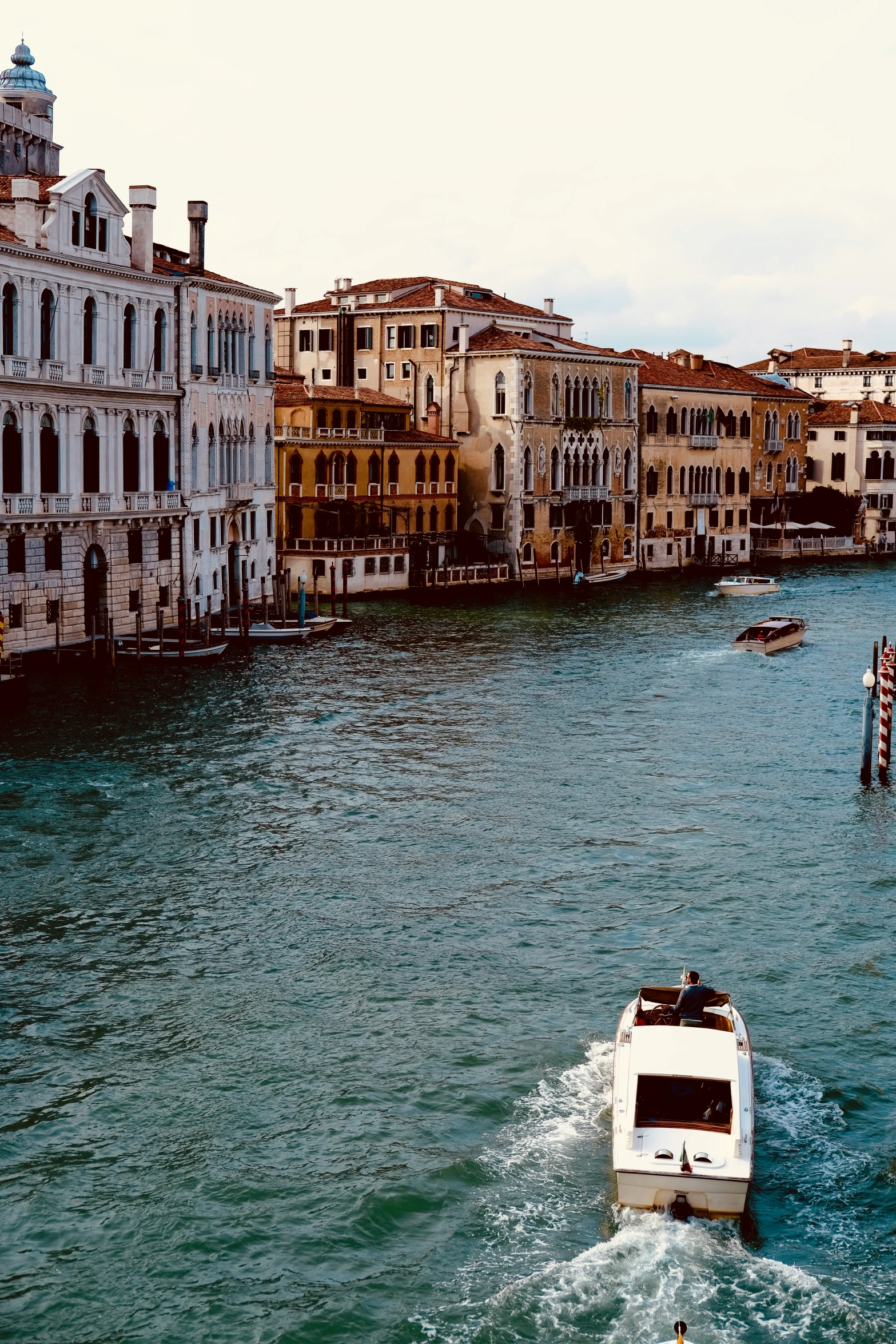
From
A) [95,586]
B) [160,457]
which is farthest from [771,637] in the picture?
[95,586]

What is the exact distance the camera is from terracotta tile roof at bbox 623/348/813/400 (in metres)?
92.0

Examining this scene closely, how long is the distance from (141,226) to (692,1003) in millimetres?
36985

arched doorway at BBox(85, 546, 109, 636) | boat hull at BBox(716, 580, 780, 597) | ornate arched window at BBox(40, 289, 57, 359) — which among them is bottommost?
boat hull at BBox(716, 580, 780, 597)

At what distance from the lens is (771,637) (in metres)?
52.5

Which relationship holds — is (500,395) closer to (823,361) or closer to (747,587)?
(747,587)

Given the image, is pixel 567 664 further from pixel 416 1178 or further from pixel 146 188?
pixel 416 1178

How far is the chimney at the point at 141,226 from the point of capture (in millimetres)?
48031

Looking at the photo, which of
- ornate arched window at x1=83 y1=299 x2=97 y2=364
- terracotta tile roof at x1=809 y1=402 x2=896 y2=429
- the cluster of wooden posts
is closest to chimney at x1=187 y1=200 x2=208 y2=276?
ornate arched window at x1=83 y1=299 x2=97 y2=364

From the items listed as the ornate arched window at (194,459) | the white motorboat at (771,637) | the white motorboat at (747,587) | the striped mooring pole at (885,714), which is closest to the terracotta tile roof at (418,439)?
the white motorboat at (747,587)

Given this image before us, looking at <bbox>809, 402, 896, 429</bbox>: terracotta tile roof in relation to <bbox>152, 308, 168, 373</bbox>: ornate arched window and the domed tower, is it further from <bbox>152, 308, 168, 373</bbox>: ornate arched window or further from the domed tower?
<bbox>152, 308, 168, 373</bbox>: ornate arched window

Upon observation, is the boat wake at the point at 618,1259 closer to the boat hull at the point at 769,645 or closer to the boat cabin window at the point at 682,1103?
the boat cabin window at the point at 682,1103

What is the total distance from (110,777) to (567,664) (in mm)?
20154

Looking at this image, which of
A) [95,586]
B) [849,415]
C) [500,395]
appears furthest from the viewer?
[849,415]

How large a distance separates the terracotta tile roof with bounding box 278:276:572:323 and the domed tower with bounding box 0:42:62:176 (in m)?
21.0
